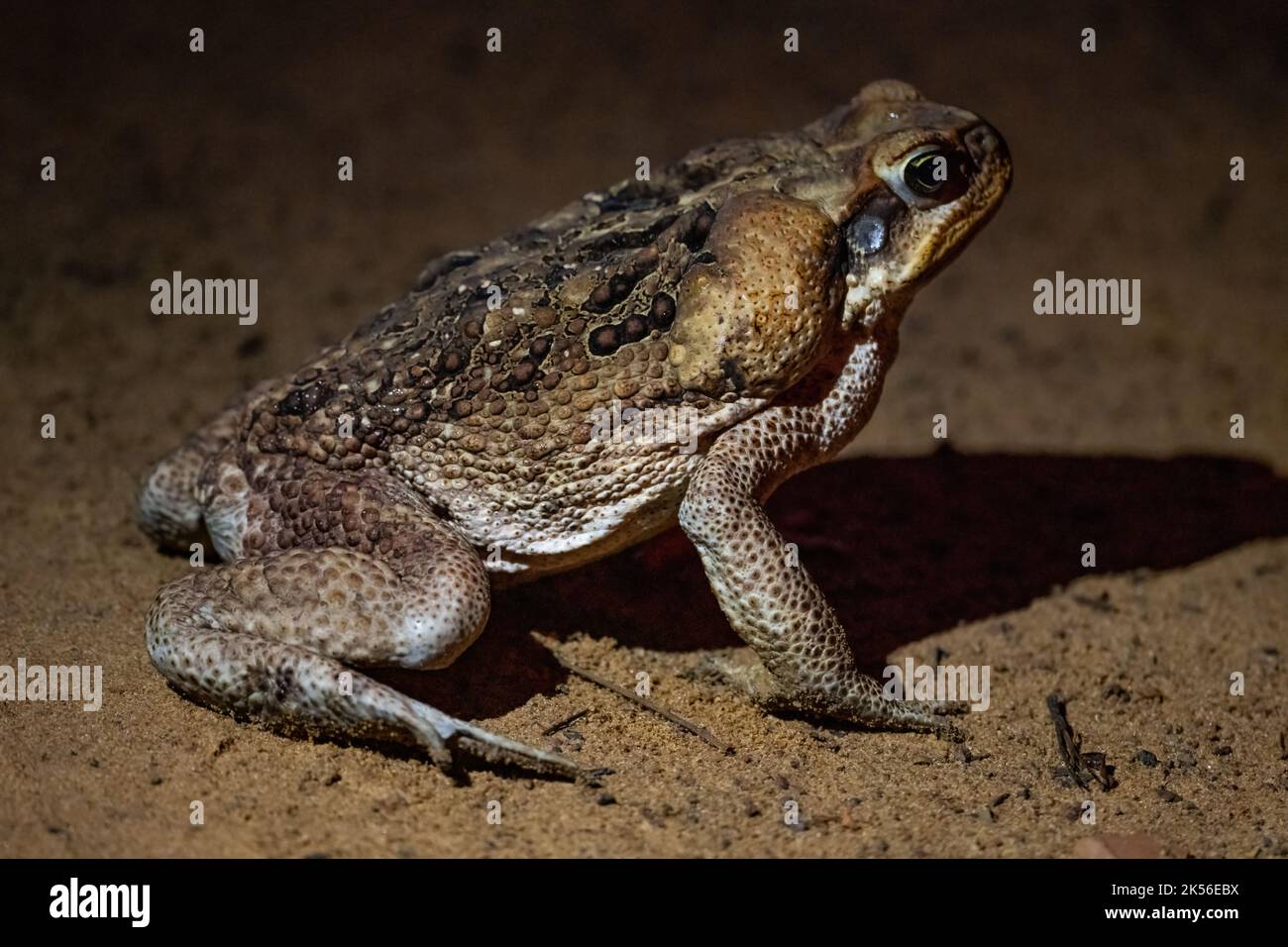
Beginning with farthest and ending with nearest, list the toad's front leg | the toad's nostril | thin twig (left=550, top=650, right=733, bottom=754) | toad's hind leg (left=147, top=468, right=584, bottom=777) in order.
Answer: the toad's nostril → thin twig (left=550, top=650, right=733, bottom=754) → the toad's front leg → toad's hind leg (left=147, top=468, right=584, bottom=777)

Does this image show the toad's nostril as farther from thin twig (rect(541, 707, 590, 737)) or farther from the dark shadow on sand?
thin twig (rect(541, 707, 590, 737))

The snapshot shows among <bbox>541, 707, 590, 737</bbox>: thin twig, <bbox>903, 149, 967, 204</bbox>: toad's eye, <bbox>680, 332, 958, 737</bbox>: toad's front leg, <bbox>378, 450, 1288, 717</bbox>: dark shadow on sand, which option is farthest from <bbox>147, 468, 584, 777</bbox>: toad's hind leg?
<bbox>903, 149, 967, 204</bbox>: toad's eye

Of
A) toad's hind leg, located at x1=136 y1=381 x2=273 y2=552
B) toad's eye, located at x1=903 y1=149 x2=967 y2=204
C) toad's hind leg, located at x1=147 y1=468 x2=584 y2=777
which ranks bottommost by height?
toad's hind leg, located at x1=147 y1=468 x2=584 y2=777

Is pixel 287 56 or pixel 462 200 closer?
pixel 462 200

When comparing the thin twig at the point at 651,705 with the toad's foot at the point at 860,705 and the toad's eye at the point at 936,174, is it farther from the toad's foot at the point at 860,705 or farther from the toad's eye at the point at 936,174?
the toad's eye at the point at 936,174

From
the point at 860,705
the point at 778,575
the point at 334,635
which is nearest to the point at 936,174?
the point at 778,575

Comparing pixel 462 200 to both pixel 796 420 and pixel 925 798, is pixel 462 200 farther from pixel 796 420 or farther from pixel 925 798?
pixel 925 798

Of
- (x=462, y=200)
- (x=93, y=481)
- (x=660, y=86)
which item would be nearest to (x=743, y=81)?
(x=660, y=86)
